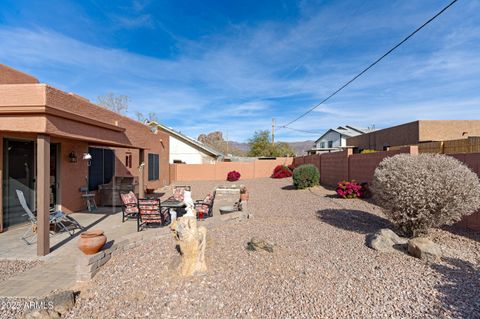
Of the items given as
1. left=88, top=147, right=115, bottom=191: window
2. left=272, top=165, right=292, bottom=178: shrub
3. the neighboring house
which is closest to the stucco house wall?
the neighboring house

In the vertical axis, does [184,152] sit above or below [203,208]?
above

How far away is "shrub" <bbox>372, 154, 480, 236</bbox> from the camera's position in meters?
4.83

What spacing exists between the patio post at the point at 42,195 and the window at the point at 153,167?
33.9ft

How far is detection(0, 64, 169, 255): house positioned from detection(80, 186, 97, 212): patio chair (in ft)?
0.48

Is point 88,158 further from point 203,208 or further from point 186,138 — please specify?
point 186,138

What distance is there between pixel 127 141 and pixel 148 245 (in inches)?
204

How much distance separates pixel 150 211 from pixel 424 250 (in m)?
5.46

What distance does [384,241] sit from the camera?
191 inches

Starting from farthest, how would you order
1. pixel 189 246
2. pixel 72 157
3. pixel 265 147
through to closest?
1. pixel 265 147
2. pixel 72 157
3. pixel 189 246

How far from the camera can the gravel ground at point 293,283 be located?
3.09m

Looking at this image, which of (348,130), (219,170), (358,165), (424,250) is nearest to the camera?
(424,250)

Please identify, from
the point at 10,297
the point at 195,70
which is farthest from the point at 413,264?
the point at 195,70

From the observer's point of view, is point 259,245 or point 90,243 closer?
point 90,243

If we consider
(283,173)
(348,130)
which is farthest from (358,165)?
(348,130)
